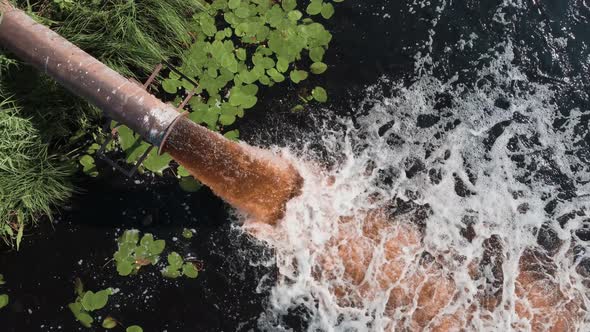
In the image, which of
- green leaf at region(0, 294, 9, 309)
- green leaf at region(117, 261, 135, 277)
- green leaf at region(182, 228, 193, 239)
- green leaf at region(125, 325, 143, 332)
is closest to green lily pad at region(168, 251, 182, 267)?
green leaf at region(182, 228, 193, 239)

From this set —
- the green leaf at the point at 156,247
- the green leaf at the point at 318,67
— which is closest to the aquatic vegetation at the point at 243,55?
the green leaf at the point at 318,67

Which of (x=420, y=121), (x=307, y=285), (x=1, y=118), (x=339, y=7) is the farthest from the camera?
(x=339, y=7)

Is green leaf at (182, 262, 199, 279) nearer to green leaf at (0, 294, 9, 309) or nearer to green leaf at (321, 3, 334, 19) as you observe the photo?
green leaf at (0, 294, 9, 309)

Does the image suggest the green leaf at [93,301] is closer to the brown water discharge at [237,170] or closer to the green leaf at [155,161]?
the green leaf at [155,161]

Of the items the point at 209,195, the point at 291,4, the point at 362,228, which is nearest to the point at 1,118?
the point at 209,195

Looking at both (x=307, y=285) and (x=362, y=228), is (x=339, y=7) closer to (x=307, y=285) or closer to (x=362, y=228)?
(x=362, y=228)
